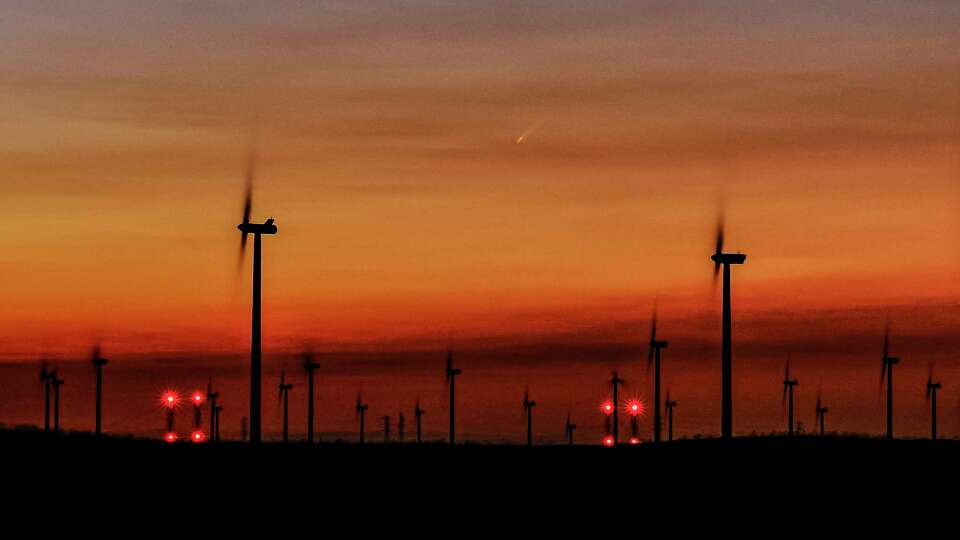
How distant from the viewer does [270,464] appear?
9738 centimetres

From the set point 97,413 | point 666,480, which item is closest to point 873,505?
point 666,480

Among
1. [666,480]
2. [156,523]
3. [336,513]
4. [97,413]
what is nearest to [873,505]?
[666,480]

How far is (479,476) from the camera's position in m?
95.4

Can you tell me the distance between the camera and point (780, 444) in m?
129

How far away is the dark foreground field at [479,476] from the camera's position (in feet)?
276

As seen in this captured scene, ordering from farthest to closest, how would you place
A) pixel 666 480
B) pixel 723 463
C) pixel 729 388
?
pixel 729 388
pixel 723 463
pixel 666 480

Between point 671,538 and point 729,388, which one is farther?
point 729,388

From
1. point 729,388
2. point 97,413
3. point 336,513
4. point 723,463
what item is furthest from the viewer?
point 97,413

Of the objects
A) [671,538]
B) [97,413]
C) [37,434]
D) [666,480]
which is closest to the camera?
[671,538]

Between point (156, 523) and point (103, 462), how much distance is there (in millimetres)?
27215

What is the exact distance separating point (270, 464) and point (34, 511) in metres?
22.6

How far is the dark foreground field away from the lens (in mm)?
84000

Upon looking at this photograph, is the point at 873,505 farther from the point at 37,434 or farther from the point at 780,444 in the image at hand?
the point at 37,434

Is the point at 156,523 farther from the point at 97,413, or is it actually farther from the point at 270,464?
the point at 97,413
